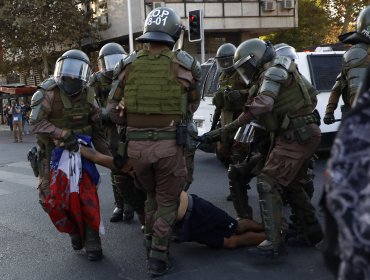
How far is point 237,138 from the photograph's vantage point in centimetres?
520

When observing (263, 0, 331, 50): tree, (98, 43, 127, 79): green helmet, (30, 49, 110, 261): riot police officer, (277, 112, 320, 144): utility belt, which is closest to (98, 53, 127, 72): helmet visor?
(98, 43, 127, 79): green helmet

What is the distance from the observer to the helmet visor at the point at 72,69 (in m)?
4.25

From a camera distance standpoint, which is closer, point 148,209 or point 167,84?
point 167,84

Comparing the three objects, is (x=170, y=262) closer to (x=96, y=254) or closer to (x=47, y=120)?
(x=96, y=254)

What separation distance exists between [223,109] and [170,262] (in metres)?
2.40

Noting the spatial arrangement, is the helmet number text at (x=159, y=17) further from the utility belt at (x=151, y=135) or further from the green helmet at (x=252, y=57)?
the utility belt at (x=151, y=135)

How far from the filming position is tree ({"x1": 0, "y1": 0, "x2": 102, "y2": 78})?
2359cm

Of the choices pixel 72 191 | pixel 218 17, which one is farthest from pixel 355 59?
pixel 218 17

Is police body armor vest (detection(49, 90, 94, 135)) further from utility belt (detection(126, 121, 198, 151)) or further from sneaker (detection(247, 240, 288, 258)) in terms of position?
sneaker (detection(247, 240, 288, 258))

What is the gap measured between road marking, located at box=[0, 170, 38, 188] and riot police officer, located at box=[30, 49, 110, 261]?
163 inches

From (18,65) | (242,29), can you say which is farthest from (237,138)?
(18,65)

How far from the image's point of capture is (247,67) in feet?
13.8

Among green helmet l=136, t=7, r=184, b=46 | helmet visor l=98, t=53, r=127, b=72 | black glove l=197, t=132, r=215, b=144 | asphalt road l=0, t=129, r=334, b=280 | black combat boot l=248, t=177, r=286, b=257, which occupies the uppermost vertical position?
green helmet l=136, t=7, r=184, b=46

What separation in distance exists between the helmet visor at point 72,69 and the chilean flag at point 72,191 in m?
A: 0.51
